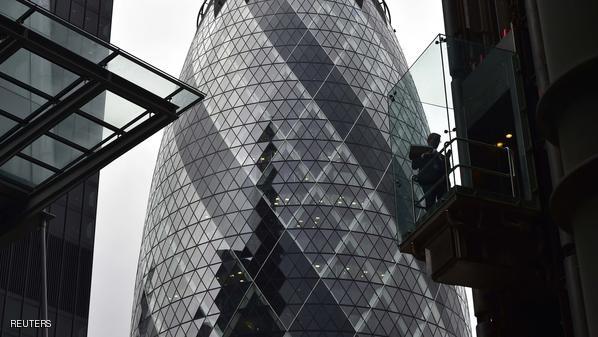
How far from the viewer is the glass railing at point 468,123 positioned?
30.8 ft

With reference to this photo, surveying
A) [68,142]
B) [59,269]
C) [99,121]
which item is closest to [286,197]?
[59,269]

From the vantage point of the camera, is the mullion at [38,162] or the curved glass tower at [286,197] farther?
Result: the curved glass tower at [286,197]

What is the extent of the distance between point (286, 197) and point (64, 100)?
46864mm

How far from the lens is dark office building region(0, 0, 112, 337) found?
32.8 m

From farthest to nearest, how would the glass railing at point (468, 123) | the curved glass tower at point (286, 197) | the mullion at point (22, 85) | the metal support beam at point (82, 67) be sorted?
the curved glass tower at point (286, 197) → the mullion at point (22, 85) → the metal support beam at point (82, 67) → the glass railing at point (468, 123)

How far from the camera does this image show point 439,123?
34.1 ft

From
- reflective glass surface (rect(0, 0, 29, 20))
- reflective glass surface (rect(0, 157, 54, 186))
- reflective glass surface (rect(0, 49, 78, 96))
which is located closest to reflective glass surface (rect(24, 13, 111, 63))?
reflective glass surface (rect(0, 0, 29, 20))

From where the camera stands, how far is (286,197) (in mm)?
60938

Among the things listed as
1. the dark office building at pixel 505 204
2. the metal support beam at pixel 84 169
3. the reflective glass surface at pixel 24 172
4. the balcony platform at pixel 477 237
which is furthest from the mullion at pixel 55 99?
the balcony platform at pixel 477 237

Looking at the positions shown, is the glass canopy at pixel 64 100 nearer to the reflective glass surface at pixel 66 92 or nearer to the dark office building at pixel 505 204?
the reflective glass surface at pixel 66 92

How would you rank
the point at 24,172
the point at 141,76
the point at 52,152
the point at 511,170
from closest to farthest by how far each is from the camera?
the point at 511,170 < the point at 141,76 < the point at 52,152 < the point at 24,172

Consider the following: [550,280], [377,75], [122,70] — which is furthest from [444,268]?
[377,75]

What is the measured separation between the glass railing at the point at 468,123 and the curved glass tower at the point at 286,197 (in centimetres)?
4649

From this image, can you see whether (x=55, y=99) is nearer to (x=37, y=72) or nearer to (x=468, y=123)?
(x=37, y=72)
